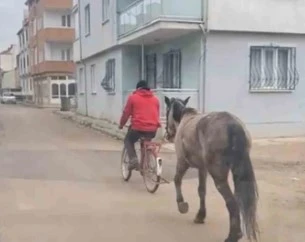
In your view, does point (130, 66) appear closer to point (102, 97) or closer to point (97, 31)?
point (102, 97)

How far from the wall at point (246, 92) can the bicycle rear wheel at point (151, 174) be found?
27.8 feet

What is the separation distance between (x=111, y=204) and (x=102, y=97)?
19.8 metres

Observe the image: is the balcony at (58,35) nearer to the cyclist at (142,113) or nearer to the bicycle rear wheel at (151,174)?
the cyclist at (142,113)

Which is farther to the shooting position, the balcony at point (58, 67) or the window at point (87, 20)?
the balcony at point (58, 67)

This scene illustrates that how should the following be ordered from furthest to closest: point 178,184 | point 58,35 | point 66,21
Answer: point 66,21 < point 58,35 < point 178,184

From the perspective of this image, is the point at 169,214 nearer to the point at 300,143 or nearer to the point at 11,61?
the point at 300,143

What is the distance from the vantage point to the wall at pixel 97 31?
24.3 meters

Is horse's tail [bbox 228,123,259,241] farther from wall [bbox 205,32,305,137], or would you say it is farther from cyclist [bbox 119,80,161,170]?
wall [bbox 205,32,305,137]

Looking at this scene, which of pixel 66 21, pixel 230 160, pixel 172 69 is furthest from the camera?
pixel 66 21

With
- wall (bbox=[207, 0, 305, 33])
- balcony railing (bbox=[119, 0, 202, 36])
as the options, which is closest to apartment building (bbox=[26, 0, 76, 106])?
balcony railing (bbox=[119, 0, 202, 36])

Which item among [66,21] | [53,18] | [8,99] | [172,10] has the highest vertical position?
[53,18]

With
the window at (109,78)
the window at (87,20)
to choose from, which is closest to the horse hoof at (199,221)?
the window at (109,78)

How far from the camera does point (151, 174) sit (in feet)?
30.0

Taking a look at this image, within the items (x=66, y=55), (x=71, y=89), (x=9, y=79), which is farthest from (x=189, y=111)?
(x=9, y=79)
